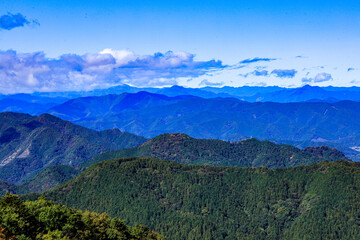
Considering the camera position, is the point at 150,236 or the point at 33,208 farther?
the point at 150,236

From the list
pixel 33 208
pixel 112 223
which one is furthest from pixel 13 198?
pixel 112 223

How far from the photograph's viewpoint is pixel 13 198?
317ft

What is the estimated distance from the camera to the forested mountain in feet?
285

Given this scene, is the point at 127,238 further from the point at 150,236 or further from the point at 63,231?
the point at 63,231

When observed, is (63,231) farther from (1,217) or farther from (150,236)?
(150,236)

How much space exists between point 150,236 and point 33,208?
160ft

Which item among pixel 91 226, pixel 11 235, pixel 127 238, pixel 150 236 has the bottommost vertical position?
pixel 150 236

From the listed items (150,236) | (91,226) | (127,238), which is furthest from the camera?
(150,236)

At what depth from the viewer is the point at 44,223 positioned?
310 feet

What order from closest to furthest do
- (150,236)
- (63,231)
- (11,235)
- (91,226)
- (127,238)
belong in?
(11,235) < (63,231) < (91,226) < (127,238) < (150,236)

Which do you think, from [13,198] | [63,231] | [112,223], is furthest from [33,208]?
[112,223]

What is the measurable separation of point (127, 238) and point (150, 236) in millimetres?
18789

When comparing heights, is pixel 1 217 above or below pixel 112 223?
above

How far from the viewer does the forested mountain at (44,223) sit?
8676cm
